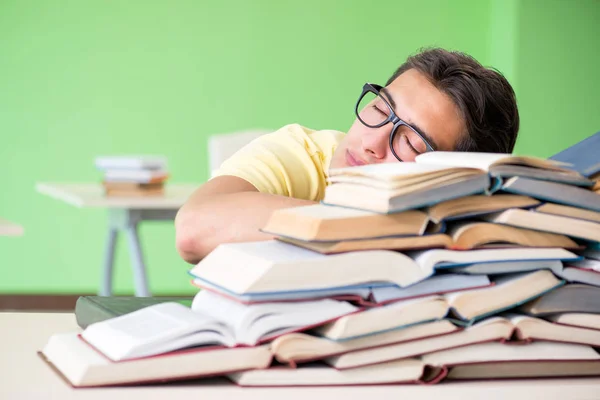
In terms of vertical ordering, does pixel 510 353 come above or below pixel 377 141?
below

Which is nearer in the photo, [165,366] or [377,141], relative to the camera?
[165,366]

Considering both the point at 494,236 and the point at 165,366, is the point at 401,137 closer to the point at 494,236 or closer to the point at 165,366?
the point at 494,236

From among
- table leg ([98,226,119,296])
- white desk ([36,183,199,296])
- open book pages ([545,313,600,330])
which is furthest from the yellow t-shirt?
table leg ([98,226,119,296])

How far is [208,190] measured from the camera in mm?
1534

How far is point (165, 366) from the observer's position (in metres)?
0.75

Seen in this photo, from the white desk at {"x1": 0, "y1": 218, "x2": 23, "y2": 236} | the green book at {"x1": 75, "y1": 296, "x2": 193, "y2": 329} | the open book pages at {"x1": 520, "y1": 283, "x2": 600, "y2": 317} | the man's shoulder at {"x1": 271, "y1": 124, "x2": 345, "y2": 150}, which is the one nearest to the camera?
the open book pages at {"x1": 520, "y1": 283, "x2": 600, "y2": 317}

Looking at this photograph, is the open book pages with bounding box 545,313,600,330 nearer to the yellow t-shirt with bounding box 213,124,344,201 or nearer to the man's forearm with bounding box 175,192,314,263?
the man's forearm with bounding box 175,192,314,263

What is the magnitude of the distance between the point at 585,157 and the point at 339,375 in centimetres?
37

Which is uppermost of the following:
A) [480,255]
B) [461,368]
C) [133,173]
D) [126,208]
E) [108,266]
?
[480,255]

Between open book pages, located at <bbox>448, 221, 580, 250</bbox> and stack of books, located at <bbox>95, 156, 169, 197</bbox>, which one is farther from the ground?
open book pages, located at <bbox>448, 221, 580, 250</bbox>

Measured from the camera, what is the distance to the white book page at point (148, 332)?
75cm

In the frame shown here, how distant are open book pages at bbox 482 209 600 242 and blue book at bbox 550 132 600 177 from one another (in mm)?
61

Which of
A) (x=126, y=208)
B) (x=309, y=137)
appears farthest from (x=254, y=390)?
(x=126, y=208)

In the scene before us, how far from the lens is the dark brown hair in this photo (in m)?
1.61
